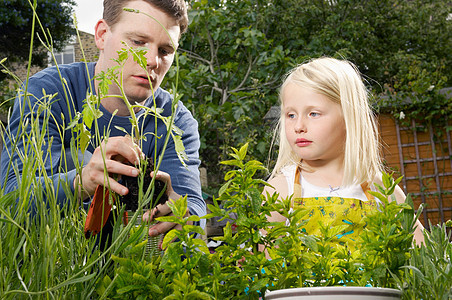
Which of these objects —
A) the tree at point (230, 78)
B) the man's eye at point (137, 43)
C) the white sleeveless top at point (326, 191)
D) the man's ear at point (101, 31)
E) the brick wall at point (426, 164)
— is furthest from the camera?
the brick wall at point (426, 164)

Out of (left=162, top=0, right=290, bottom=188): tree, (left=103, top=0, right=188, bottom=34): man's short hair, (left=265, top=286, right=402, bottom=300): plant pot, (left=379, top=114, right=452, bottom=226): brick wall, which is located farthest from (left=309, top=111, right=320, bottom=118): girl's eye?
(left=379, top=114, right=452, bottom=226): brick wall

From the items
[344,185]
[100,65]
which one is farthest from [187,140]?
[344,185]

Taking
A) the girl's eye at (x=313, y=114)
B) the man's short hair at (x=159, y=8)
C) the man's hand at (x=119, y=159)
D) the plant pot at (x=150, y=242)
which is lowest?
the plant pot at (x=150, y=242)

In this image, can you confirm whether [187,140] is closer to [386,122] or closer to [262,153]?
[262,153]

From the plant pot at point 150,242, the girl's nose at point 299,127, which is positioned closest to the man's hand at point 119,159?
the plant pot at point 150,242

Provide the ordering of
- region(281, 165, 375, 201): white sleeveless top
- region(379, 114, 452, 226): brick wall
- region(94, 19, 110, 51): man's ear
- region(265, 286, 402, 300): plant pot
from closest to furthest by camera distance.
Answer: region(265, 286, 402, 300): plant pot < region(94, 19, 110, 51): man's ear < region(281, 165, 375, 201): white sleeveless top < region(379, 114, 452, 226): brick wall

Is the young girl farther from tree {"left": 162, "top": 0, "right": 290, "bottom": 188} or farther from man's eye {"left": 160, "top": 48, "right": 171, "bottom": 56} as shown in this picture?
tree {"left": 162, "top": 0, "right": 290, "bottom": 188}

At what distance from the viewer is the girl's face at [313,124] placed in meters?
1.98

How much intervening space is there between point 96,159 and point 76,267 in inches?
13.3

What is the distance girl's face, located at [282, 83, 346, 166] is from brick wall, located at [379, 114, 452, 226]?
6.51 meters

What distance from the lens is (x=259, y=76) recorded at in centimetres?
699

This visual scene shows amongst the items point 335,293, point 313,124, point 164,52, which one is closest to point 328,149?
point 313,124

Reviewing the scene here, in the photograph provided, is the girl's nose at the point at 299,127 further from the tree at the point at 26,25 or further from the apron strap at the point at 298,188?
the tree at the point at 26,25

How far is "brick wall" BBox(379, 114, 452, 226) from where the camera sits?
27.0 ft
